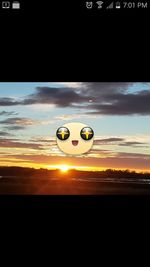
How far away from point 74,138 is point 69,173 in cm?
25

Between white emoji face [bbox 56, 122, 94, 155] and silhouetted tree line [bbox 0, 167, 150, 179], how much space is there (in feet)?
0.52

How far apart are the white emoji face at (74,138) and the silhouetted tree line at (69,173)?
0.16 meters

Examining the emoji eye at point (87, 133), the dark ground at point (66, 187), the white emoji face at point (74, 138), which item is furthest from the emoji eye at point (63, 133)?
the dark ground at point (66, 187)

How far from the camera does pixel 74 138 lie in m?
3.26

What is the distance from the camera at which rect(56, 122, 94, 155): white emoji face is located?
3.21 meters
